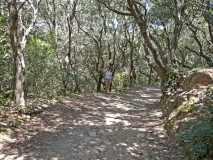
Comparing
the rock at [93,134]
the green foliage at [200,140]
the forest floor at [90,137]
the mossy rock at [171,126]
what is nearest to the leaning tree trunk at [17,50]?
the forest floor at [90,137]

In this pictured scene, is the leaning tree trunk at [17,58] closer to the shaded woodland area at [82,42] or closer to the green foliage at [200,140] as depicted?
the shaded woodland area at [82,42]

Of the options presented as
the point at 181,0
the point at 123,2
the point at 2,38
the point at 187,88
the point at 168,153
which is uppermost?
the point at 123,2

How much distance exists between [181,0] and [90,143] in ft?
36.9

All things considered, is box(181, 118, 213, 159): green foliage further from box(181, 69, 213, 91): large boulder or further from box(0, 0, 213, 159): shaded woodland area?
box(181, 69, 213, 91): large boulder

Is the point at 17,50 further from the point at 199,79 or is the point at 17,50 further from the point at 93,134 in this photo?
the point at 199,79

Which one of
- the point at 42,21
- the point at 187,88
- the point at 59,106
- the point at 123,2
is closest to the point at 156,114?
the point at 187,88

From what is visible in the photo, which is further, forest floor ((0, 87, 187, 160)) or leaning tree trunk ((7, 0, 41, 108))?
leaning tree trunk ((7, 0, 41, 108))

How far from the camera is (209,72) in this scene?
1072cm

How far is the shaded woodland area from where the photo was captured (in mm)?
11898

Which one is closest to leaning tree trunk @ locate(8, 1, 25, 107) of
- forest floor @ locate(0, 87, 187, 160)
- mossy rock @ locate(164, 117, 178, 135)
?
forest floor @ locate(0, 87, 187, 160)

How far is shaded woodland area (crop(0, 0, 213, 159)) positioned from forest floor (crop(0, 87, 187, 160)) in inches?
55.2

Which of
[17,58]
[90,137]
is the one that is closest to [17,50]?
[17,58]

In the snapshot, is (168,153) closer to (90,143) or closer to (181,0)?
(90,143)

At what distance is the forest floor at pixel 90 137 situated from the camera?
7.36 m
